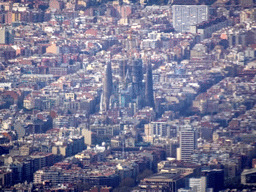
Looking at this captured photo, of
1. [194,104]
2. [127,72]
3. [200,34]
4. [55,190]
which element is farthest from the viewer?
[200,34]

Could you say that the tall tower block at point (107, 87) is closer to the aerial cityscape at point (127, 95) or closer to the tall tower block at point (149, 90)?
the aerial cityscape at point (127, 95)

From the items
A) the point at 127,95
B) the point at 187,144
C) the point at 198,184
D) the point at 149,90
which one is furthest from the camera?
the point at 149,90

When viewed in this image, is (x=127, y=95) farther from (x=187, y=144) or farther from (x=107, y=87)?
(x=187, y=144)

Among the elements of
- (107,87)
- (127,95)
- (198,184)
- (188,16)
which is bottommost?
(198,184)

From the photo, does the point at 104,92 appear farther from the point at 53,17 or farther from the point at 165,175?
the point at 53,17

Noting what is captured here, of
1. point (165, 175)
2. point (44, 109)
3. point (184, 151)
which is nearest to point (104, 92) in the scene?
point (44, 109)

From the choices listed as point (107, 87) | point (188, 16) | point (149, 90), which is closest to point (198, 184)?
point (149, 90)

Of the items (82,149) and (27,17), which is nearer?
(82,149)

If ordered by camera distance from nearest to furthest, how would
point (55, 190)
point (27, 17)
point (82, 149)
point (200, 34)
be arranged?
1. point (55, 190)
2. point (82, 149)
3. point (200, 34)
4. point (27, 17)
